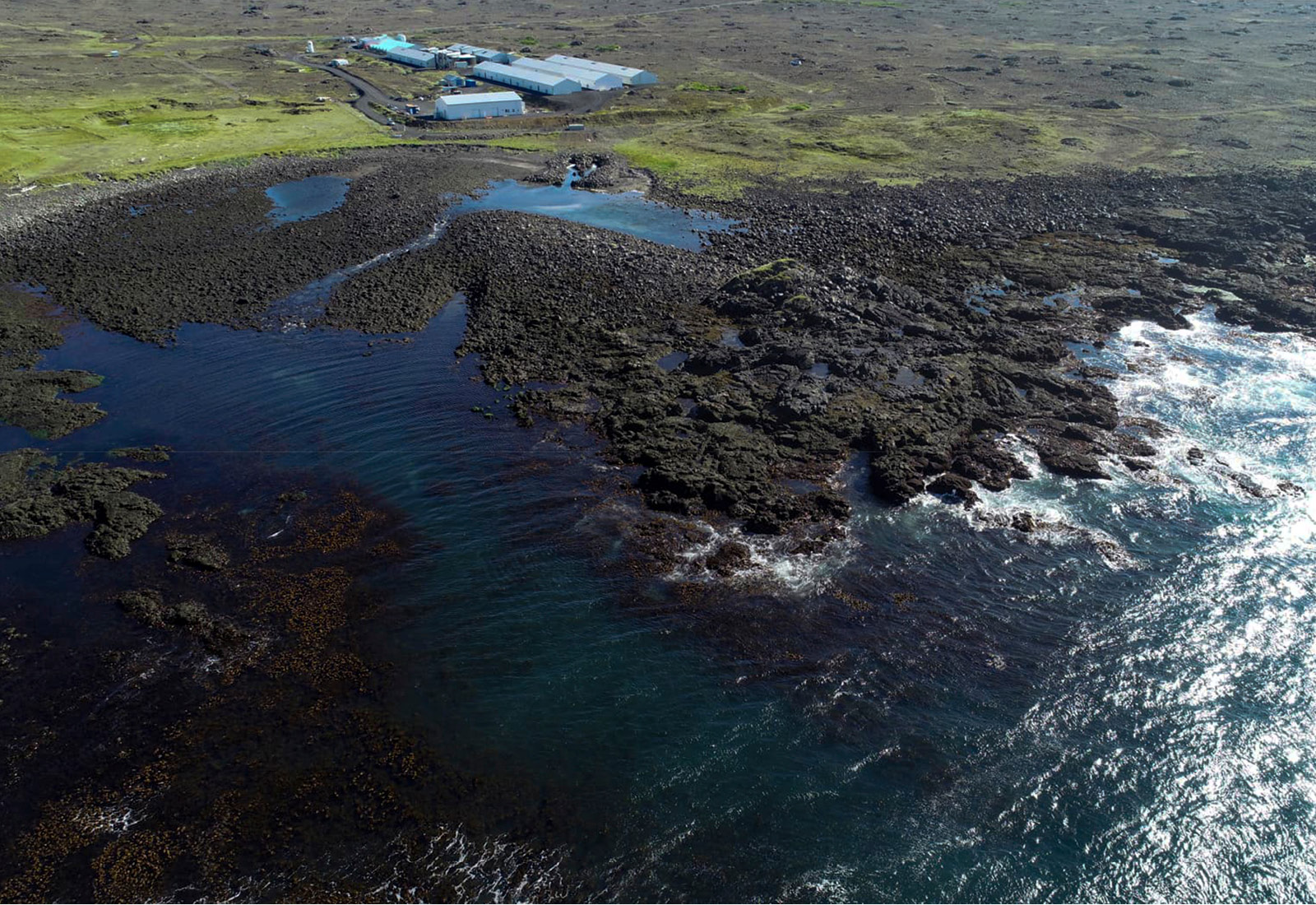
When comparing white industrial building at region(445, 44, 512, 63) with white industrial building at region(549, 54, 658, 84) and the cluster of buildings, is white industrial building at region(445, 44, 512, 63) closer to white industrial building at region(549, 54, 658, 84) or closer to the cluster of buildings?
the cluster of buildings

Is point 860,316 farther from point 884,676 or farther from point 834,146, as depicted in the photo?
point 834,146

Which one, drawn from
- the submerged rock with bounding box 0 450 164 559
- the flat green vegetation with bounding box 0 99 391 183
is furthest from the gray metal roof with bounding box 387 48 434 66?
the submerged rock with bounding box 0 450 164 559

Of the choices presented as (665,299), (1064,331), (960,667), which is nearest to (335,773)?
(960,667)

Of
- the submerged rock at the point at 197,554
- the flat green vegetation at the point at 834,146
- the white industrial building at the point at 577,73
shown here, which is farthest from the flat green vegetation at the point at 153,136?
the submerged rock at the point at 197,554

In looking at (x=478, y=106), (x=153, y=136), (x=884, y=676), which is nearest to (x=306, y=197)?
(x=153, y=136)

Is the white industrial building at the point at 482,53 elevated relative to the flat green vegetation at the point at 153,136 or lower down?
elevated

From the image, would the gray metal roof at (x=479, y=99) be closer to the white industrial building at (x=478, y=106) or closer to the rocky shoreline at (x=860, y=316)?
the white industrial building at (x=478, y=106)

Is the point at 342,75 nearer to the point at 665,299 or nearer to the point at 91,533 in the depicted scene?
the point at 665,299
